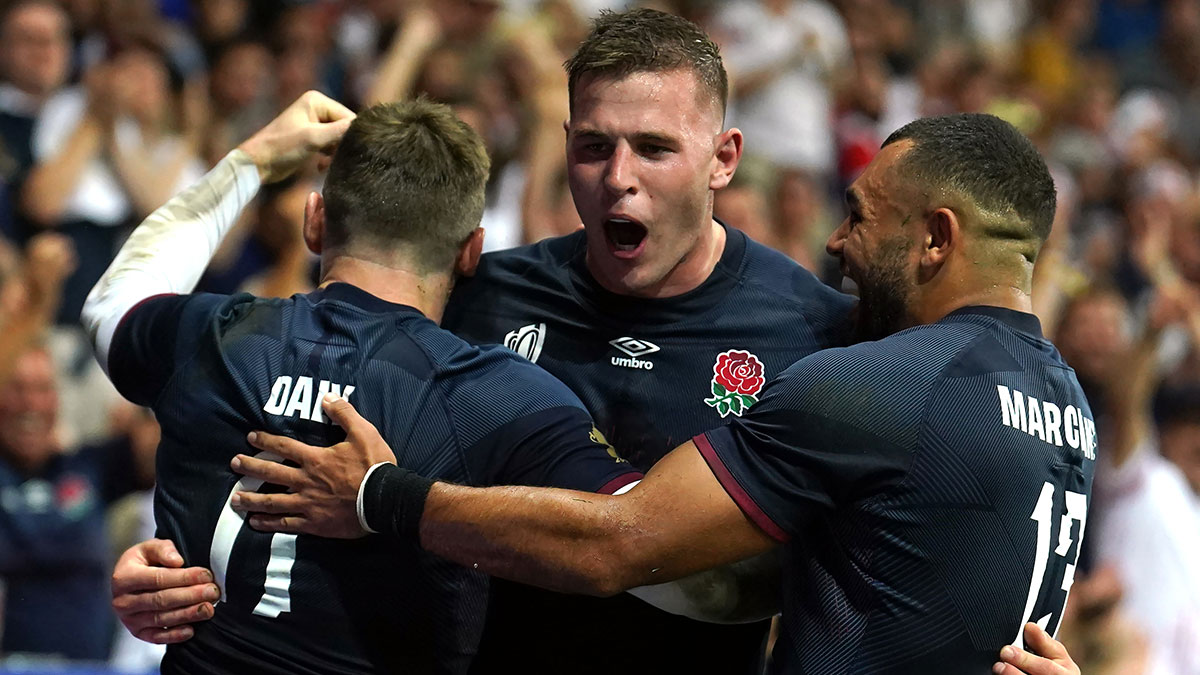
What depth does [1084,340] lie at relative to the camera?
359 inches

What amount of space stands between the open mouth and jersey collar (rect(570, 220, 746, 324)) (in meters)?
0.17

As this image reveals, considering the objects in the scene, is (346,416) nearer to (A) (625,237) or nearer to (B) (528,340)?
(B) (528,340)

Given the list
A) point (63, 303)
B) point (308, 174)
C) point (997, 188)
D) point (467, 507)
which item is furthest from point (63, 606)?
point (997, 188)

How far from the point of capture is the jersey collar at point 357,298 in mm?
3867

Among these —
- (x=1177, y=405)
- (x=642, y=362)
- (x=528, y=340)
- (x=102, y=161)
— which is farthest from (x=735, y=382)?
(x=1177, y=405)

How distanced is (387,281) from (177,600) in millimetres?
992

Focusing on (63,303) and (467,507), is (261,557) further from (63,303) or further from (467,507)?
(63,303)

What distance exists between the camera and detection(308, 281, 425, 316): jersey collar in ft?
12.7

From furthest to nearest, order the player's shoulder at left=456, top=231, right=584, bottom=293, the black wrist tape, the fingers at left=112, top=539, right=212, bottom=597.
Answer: the player's shoulder at left=456, top=231, right=584, bottom=293 → the fingers at left=112, top=539, right=212, bottom=597 → the black wrist tape

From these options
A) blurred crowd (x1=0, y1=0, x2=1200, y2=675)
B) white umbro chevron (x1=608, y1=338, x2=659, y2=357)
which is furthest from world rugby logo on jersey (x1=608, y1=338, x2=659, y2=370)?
blurred crowd (x1=0, y1=0, x2=1200, y2=675)

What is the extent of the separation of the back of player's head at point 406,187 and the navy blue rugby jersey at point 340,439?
9.8 inches

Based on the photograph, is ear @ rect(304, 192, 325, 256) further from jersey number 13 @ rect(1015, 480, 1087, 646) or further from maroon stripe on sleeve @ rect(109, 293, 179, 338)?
jersey number 13 @ rect(1015, 480, 1087, 646)

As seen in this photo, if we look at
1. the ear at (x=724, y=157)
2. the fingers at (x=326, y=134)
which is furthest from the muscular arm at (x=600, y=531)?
the fingers at (x=326, y=134)

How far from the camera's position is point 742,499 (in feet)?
11.4
